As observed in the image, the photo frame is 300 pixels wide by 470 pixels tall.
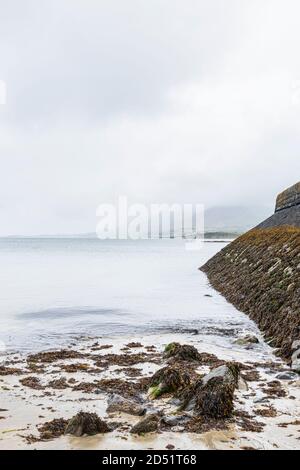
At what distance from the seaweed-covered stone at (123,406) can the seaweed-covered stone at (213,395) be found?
29.3 inches

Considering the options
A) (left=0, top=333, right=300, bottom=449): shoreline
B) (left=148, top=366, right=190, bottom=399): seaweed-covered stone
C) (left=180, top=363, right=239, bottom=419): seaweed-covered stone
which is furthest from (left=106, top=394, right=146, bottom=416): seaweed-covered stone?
(left=180, top=363, right=239, bottom=419): seaweed-covered stone

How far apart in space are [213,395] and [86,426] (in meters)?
2.12

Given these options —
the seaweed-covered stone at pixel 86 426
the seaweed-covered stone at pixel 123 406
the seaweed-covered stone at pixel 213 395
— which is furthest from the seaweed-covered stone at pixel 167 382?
the seaweed-covered stone at pixel 86 426

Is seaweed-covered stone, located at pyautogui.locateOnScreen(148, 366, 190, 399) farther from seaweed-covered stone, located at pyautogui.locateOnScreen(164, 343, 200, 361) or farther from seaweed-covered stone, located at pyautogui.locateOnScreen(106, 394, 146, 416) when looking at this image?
seaweed-covered stone, located at pyautogui.locateOnScreen(164, 343, 200, 361)

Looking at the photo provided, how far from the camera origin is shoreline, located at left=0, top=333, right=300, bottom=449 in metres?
5.99

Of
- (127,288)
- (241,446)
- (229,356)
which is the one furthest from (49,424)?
(127,288)

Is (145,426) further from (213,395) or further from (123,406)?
(213,395)

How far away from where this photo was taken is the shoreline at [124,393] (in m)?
5.99

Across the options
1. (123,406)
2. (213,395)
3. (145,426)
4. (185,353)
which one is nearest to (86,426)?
(145,426)

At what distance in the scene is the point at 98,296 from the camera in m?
24.2

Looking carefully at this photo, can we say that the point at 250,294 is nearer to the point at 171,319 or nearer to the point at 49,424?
the point at 171,319

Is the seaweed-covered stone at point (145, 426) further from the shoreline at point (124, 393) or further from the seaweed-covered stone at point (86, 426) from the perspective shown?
the seaweed-covered stone at point (86, 426)

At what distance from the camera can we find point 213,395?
7012 mm
